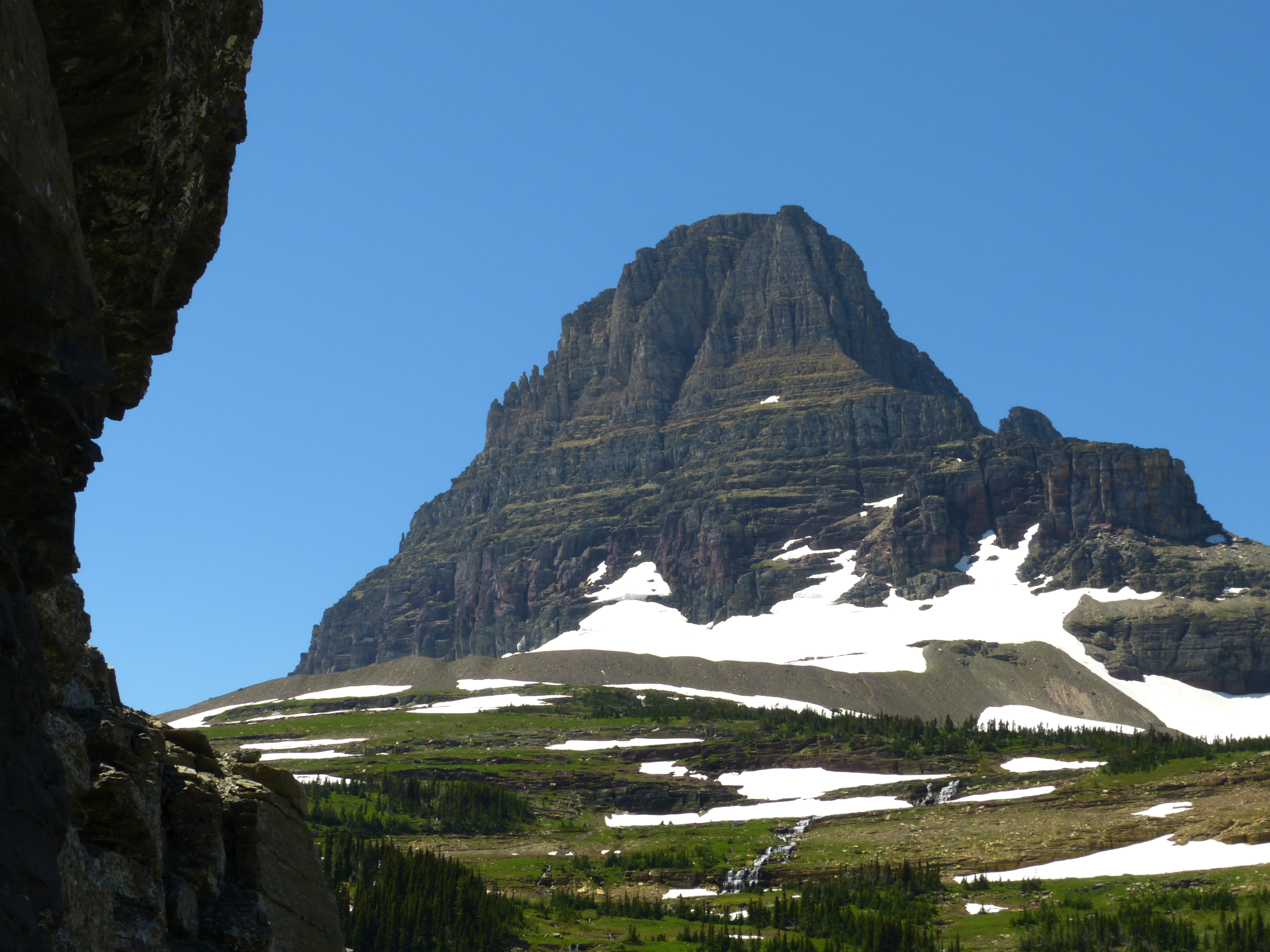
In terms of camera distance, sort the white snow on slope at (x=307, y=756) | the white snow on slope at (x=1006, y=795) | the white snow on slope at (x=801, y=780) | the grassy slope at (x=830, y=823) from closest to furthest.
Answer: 1. the grassy slope at (x=830, y=823)
2. the white snow on slope at (x=1006, y=795)
3. the white snow on slope at (x=801, y=780)
4. the white snow on slope at (x=307, y=756)

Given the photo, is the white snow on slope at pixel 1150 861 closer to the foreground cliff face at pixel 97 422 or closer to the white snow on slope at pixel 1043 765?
the white snow on slope at pixel 1043 765

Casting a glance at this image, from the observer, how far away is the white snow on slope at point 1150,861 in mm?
94125

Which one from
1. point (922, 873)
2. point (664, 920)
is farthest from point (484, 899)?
point (922, 873)

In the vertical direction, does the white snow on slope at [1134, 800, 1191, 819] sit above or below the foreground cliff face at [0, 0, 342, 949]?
below

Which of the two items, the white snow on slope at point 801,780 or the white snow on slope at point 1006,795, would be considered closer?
the white snow on slope at point 1006,795

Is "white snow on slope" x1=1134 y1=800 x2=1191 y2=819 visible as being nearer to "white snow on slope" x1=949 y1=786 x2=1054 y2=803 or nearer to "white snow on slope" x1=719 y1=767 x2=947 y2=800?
"white snow on slope" x1=949 y1=786 x2=1054 y2=803

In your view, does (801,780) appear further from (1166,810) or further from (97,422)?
(97,422)

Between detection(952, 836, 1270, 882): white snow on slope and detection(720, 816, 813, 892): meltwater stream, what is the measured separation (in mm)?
17832

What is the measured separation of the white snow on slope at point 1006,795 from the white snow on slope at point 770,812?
6.71m

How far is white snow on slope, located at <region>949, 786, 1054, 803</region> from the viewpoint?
460 feet

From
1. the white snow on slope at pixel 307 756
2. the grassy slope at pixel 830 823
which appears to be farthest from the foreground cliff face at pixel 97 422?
the white snow on slope at pixel 307 756

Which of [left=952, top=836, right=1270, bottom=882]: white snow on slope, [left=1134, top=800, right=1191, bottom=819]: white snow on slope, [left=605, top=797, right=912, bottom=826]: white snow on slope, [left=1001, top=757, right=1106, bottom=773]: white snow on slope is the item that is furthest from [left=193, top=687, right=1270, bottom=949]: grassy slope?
[left=605, top=797, right=912, bottom=826]: white snow on slope

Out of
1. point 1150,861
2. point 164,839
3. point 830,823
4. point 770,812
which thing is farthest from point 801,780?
point 164,839

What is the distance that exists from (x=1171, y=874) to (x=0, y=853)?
322ft
